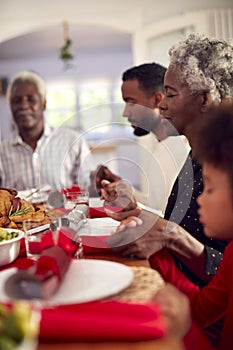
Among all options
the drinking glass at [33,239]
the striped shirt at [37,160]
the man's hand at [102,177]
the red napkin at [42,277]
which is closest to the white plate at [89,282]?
the red napkin at [42,277]

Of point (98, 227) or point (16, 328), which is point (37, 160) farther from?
point (16, 328)

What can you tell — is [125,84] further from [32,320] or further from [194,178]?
[32,320]

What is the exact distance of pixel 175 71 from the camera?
150 cm

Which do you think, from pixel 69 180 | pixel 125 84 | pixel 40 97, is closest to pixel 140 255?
pixel 125 84

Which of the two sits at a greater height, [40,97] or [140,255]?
[40,97]

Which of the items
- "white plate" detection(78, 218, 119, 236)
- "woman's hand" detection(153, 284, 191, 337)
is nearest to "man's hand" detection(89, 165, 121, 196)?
"white plate" detection(78, 218, 119, 236)

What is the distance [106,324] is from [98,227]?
2.41 feet

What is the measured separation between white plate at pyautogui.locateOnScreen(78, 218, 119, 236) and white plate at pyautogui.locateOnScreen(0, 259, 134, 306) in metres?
0.35

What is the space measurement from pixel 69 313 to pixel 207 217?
0.33m

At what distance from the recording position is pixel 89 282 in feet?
2.70

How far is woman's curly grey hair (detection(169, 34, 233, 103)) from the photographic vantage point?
143cm

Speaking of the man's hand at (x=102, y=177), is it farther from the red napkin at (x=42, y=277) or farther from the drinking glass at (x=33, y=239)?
the red napkin at (x=42, y=277)

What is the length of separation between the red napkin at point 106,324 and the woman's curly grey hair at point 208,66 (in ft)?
3.00

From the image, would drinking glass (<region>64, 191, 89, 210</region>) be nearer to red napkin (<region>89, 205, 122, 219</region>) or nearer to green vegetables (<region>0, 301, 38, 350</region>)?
red napkin (<region>89, 205, 122, 219</region>)
